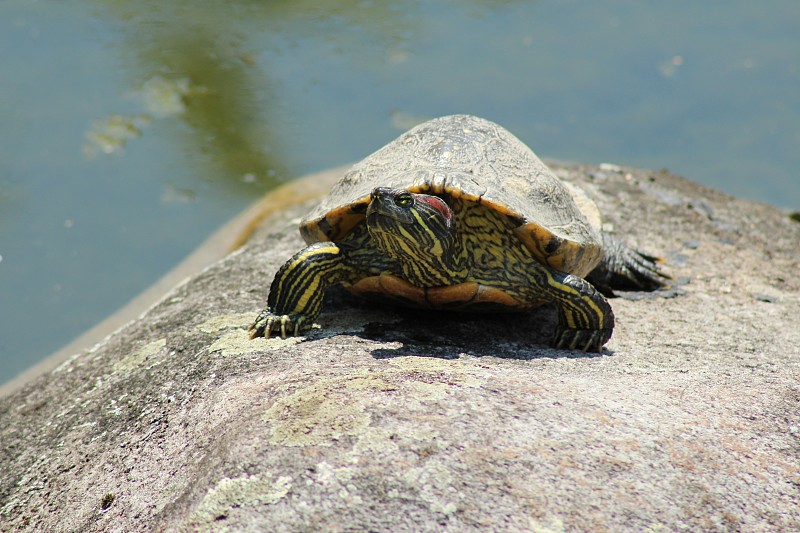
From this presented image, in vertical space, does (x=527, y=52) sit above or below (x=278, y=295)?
above

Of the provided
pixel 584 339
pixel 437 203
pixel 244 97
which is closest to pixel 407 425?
pixel 437 203

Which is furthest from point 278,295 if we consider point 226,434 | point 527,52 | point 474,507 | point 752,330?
point 527,52

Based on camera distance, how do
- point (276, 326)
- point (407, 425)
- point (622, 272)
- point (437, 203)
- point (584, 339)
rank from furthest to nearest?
point (622, 272) → point (584, 339) → point (276, 326) → point (437, 203) → point (407, 425)

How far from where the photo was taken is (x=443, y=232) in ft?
12.6

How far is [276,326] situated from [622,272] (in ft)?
8.95

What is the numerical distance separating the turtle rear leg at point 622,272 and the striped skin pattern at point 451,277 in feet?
4.13

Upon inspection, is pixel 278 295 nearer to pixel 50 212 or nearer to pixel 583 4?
pixel 50 212

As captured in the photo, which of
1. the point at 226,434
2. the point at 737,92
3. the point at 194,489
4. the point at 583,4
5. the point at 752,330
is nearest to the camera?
the point at 194,489

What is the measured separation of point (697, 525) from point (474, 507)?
0.71 meters

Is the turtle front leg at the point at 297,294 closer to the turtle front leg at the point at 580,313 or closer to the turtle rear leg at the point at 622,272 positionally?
the turtle front leg at the point at 580,313

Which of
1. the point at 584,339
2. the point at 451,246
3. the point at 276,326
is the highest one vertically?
the point at 451,246

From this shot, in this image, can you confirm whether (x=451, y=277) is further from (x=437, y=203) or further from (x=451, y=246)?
(x=437, y=203)

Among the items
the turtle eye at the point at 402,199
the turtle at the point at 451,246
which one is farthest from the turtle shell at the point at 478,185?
the turtle eye at the point at 402,199

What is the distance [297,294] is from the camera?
4016mm
